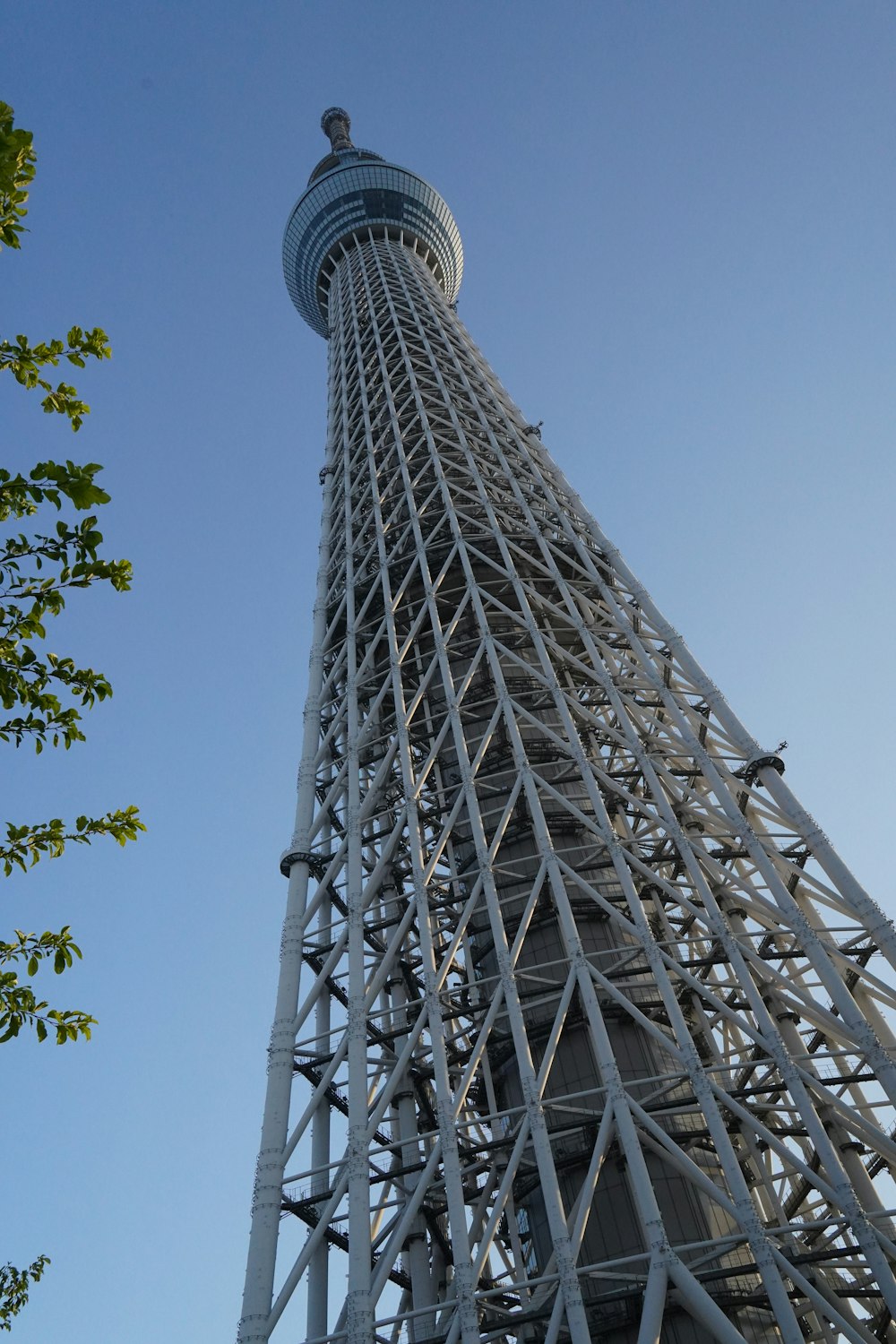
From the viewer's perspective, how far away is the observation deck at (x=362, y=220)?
6900 centimetres

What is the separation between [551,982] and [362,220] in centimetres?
6103

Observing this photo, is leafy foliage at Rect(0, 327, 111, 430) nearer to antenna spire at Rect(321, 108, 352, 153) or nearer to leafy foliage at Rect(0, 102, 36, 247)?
leafy foliage at Rect(0, 102, 36, 247)

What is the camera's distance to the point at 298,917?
25.5 metres

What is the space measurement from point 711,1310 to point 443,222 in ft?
230

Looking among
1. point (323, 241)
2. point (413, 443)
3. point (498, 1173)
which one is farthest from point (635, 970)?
point (323, 241)

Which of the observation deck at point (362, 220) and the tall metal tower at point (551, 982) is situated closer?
the tall metal tower at point (551, 982)

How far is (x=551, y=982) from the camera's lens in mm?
20500

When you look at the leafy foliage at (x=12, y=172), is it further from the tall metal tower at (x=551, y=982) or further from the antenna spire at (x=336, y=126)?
the antenna spire at (x=336, y=126)

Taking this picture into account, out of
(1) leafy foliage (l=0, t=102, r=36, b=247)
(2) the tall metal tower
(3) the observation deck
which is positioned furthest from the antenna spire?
(1) leafy foliage (l=0, t=102, r=36, b=247)

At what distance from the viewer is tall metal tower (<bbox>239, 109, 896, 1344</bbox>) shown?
17.1m

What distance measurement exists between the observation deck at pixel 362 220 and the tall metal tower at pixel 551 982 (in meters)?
36.8

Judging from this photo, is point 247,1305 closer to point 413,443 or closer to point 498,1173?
point 498,1173

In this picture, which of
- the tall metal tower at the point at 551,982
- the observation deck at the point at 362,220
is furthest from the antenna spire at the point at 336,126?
the tall metal tower at the point at 551,982

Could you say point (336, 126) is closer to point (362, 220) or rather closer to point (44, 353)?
point (362, 220)
